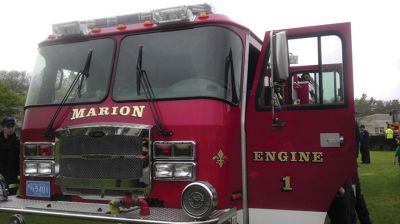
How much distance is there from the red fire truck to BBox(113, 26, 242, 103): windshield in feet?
0.04

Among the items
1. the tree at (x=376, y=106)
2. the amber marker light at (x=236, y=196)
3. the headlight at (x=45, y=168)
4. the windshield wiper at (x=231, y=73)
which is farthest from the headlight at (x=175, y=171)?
the tree at (x=376, y=106)

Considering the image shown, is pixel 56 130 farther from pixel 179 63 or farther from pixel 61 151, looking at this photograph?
pixel 179 63

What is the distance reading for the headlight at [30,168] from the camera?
15.3 ft

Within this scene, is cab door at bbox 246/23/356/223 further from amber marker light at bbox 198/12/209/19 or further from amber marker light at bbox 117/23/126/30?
amber marker light at bbox 117/23/126/30

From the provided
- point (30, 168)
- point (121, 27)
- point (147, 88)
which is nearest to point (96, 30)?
point (121, 27)

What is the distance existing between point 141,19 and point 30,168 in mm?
1937

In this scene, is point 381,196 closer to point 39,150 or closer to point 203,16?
point 203,16

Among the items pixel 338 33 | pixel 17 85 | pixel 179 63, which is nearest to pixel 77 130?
pixel 179 63

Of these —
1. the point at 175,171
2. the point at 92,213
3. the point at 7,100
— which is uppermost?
the point at 7,100

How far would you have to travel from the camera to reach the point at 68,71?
4.90 m

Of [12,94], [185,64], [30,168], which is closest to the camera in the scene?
[185,64]

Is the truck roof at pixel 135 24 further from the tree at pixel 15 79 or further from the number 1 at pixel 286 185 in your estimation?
the tree at pixel 15 79

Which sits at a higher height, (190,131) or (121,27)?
(121,27)

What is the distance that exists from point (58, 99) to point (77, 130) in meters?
0.76
